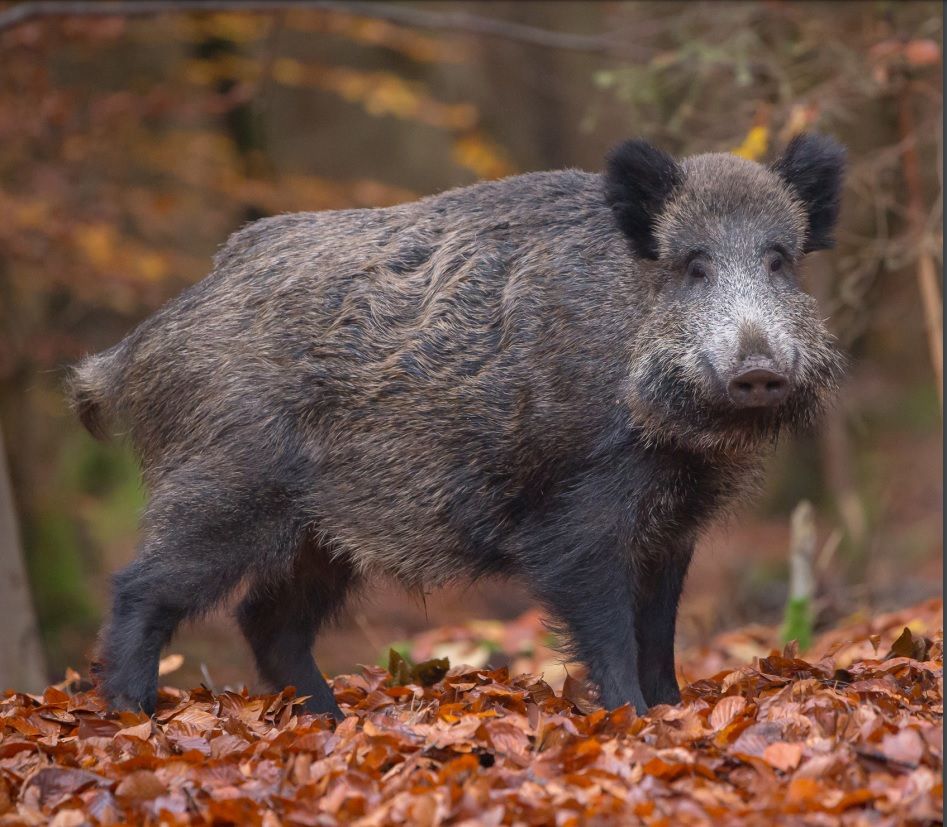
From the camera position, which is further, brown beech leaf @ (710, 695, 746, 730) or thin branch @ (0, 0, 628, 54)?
thin branch @ (0, 0, 628, 54)

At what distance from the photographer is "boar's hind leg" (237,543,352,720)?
6043 mm

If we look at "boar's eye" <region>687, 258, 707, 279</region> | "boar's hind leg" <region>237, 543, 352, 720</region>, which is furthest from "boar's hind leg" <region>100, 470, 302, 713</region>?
"boar's eye" <region>687, 258, 707, 279</region>

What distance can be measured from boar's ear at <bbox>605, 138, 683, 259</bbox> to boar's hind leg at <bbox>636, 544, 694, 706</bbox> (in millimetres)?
1355

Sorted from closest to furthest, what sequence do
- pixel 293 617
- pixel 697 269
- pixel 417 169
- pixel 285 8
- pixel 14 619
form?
pixel 697 269, pixel 293 617, pixel 14 619, pixel 285 8, pixel 417 169

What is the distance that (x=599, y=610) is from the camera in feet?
17.1

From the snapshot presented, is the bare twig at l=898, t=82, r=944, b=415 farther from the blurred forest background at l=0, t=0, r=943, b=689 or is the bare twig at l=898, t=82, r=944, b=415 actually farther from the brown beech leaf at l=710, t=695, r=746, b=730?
the brown beech leaf at l=710, t=695, r=746, b=730

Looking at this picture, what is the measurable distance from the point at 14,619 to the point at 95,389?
1539mm

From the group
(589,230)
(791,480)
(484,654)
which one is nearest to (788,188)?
(589,230)

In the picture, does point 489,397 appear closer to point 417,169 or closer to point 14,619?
point 14,619

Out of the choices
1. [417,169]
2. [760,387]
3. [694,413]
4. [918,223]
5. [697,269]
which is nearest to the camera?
[760,387]

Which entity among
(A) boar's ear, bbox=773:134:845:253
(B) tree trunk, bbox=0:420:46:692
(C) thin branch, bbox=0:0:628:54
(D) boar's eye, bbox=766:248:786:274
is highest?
(C) thin branch, bbox=0:0:628:54

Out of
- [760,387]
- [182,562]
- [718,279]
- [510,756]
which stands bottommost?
[510,756]

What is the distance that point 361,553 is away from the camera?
5742 mm

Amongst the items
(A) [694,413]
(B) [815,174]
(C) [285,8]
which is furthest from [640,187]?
(C) [285,8]
